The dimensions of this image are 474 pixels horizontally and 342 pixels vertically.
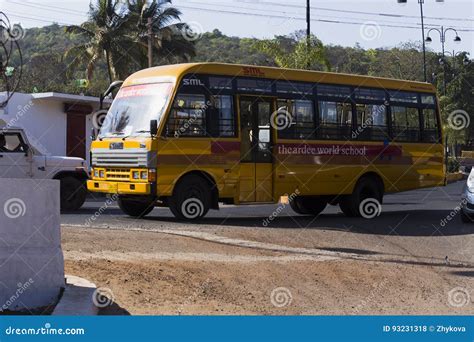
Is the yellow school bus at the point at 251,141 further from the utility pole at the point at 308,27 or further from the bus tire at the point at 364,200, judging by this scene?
the utility pole at the point at 308,27

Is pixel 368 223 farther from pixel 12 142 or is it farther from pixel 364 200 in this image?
pixel 12 142

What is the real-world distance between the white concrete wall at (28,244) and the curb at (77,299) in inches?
8.5

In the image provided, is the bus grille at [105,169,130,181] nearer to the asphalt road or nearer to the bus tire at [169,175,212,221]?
the asphalt road

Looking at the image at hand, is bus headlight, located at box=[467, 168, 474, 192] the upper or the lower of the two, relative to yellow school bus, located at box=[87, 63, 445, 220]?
lower

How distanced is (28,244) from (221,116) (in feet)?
28.1

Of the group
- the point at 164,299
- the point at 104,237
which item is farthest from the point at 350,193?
the point at 164,299

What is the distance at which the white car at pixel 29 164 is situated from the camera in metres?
16.2

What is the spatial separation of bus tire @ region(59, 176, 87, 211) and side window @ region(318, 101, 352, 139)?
5.70 metres

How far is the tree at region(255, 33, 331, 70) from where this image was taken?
3197 centimetres

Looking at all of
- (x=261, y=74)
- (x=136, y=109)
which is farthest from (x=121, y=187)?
(x=261, y=74)

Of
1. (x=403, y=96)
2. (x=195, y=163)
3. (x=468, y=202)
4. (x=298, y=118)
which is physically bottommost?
(x=468, y=202)

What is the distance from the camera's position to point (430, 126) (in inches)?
781

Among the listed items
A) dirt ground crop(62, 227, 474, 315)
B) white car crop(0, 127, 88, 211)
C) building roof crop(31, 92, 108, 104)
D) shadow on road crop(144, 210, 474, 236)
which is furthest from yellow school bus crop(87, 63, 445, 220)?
building roof crop(31, 92, 108, 104)

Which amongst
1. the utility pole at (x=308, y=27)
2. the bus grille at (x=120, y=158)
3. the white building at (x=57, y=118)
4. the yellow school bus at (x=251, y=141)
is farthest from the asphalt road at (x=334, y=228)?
the utility pole at (x=308, y=27)
